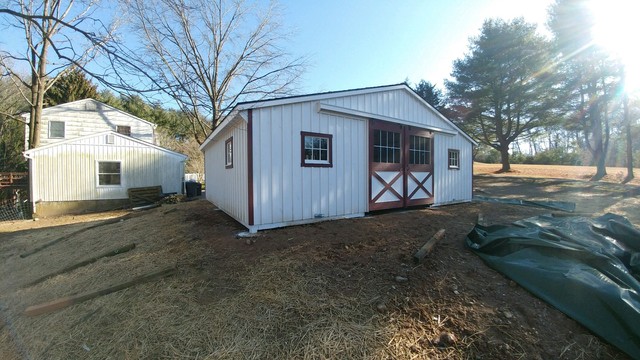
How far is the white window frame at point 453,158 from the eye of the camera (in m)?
9.94

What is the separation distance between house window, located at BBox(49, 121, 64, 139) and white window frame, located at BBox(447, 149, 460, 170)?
64.4 ft

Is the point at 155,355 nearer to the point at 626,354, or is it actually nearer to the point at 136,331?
the point at 136,331

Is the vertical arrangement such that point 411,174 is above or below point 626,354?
above

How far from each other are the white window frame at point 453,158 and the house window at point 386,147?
9.89 ft

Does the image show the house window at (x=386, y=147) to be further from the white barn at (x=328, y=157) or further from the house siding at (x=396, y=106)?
the house siding at (x=396, y=106)

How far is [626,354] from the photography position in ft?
7.86

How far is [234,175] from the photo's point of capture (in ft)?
22.3

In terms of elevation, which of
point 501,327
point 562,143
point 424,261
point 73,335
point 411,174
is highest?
point 562,143

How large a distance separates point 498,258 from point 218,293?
142 inches

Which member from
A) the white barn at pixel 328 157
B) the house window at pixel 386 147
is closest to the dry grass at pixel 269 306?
the white barn at pixel 328 157

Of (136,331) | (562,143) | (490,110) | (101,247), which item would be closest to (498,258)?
(136,331)

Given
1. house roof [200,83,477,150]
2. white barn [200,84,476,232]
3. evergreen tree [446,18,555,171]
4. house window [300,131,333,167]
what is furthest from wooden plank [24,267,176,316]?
evergreen tree [446,18,555,171]

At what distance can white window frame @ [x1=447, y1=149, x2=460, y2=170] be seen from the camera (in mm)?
9939

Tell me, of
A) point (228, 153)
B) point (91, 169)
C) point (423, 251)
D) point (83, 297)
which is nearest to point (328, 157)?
point (228, 153)
